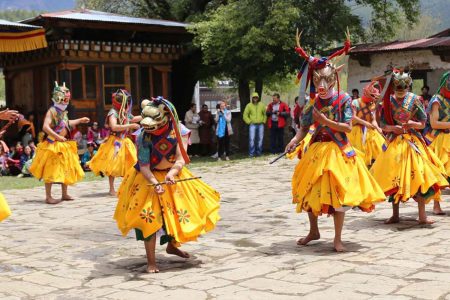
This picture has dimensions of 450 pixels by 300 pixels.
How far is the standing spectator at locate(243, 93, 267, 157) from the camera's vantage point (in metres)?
19.3

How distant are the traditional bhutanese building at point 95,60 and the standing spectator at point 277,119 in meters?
3.56

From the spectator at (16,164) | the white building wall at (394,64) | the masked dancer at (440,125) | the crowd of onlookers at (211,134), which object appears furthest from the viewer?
the white building wall at (394,64)

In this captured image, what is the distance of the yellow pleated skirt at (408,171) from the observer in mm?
7672

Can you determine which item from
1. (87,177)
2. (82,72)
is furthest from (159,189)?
Result: (82,72)

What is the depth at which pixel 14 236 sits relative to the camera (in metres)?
8.12

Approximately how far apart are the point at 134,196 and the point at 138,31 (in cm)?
1453

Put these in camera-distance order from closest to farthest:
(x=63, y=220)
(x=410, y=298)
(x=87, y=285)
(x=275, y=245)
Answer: (x=410, y=298), (x=87, y=285), (x=275, y=245), (x=63, y=220)

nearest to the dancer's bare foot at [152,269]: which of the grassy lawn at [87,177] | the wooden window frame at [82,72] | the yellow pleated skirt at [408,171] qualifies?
the yellow pleated skirt at [408,171]

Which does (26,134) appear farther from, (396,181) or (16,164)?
(396,181)

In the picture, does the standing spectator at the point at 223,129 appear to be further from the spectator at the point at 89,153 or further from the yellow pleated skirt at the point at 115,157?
the yellow pleated skirt at the point at 115,157

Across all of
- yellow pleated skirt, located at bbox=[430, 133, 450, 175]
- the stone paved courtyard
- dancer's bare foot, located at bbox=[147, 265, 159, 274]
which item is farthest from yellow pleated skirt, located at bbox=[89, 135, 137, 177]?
dancer's bare foot, located at bbox=[147, 265, 159, 274]

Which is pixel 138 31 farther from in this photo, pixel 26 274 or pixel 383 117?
pixel 26 274

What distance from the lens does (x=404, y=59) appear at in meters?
20.2

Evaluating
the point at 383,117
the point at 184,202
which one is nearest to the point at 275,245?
the point at 184,202
